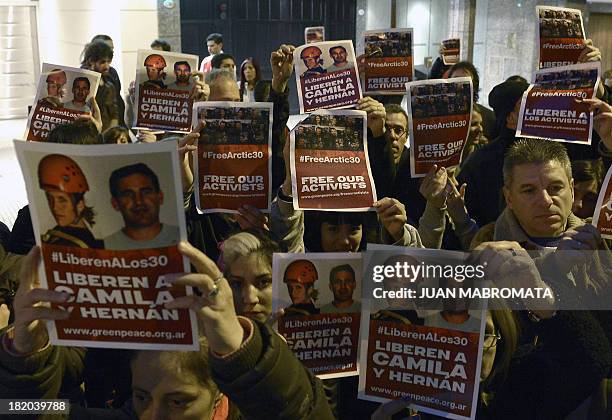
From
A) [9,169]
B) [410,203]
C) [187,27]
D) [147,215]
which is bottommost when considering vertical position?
[9,169]

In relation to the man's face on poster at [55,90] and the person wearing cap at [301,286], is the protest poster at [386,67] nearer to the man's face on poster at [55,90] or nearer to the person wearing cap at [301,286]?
the man's face on poster at [55,90]

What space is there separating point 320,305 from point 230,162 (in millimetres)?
1187

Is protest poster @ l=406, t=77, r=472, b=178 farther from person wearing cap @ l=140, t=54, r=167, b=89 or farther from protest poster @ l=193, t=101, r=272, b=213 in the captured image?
person wearing cap @ l=140, t=54, r=167, b=89

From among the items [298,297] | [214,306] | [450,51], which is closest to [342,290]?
[298,297]

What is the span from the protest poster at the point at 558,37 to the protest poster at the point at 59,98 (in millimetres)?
2513

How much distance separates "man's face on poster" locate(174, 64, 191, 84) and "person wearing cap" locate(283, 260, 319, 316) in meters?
2.64

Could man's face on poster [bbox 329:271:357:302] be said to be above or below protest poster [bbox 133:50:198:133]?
below

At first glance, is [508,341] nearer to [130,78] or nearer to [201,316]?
[201,316]

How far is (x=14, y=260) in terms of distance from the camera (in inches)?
104

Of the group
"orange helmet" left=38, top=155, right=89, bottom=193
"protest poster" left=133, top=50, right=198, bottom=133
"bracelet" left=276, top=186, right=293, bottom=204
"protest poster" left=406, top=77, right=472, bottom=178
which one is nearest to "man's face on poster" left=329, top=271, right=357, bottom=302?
"orange helmet" left=38, top=155, right=89, bottom=193

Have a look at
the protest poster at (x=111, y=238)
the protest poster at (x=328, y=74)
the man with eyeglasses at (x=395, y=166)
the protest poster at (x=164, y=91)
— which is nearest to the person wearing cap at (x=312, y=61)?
the protest poster at (x=328, y=74)

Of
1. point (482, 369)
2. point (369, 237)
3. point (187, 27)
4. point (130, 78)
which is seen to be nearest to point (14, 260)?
point (369, 237)

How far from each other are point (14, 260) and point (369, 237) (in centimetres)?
123

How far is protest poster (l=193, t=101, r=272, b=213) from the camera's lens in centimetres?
327
